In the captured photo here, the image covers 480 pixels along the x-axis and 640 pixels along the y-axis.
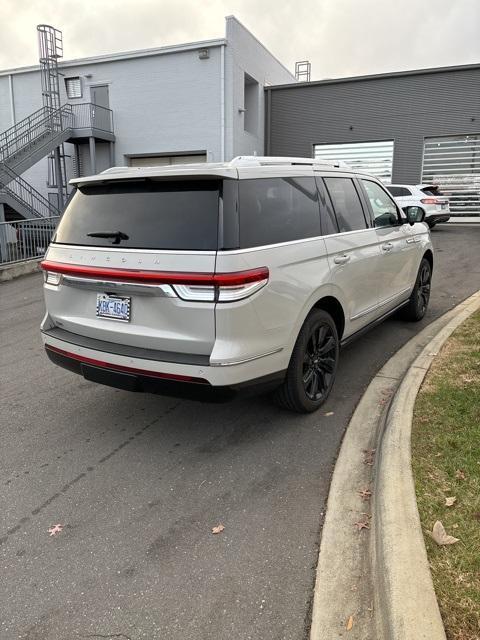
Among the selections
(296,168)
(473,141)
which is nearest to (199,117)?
(473,141)

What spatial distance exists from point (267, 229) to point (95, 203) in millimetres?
1277

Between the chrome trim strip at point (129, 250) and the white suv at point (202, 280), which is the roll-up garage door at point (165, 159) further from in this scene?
the chrome trim strip at point (129, 250)

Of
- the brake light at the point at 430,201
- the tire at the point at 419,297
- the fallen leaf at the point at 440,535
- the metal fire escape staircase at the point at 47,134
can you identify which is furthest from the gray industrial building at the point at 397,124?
the fallen leaf at the point at 440,535

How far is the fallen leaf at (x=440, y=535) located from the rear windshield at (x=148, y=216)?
194cm

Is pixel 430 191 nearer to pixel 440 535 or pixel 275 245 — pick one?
pixel 275 245

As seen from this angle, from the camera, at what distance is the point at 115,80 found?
21.0 metres

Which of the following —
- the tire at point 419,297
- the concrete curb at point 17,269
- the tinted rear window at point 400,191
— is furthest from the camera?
the tinted rear window at point 400,191

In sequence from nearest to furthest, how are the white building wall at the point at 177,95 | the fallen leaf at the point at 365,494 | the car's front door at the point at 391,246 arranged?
the fallen leaf at the point at 365,494
the car's front door at the point at 391,246
the white building wall at the point at 177,95

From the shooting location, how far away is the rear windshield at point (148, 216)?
3262 millimetres

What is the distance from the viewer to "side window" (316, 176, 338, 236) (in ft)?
14.0

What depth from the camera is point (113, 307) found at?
11.4 feet

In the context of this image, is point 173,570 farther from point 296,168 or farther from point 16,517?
point 296,168

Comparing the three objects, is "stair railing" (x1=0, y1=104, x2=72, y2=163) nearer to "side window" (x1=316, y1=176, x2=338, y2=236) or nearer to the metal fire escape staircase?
the metal fire escape staircase

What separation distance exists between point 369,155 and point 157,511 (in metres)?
21.5
